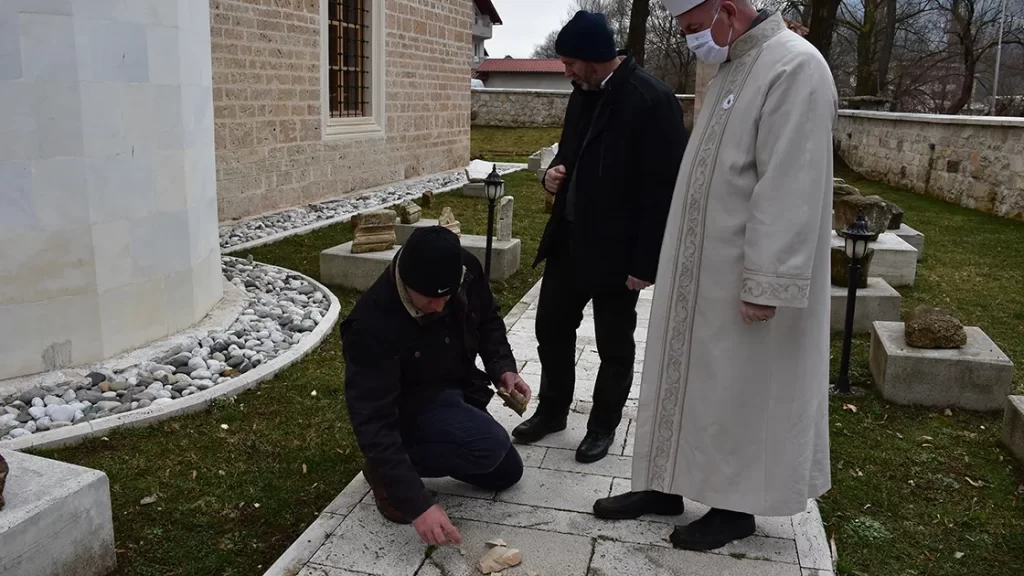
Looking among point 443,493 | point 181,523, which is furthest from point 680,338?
point 181,523

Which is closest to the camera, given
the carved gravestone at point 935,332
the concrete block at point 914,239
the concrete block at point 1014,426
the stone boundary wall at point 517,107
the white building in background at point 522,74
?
the concrete block at point 1014,426

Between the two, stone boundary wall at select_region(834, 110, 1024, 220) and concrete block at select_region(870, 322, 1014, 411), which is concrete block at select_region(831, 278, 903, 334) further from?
stone boundary wall at select_region(834, 110, 1024, 220)

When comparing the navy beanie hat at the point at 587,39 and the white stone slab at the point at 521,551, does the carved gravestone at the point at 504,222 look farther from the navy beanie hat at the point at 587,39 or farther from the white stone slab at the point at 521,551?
the white stone slab at the point at 521,551

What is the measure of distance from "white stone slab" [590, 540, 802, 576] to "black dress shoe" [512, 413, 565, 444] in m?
0.94

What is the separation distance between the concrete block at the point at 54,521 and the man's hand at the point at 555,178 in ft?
6.50

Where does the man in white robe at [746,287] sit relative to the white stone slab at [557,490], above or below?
above

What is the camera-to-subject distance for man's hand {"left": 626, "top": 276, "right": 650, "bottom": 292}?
3.32m

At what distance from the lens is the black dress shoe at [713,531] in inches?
118

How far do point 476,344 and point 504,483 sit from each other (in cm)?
57

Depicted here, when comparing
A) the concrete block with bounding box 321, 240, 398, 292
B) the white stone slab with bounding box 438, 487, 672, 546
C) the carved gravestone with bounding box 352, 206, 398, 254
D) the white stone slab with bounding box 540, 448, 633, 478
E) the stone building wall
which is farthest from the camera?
the stone building wall

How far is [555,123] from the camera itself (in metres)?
30.1

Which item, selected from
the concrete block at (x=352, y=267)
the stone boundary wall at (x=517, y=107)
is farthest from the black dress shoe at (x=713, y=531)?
the stone boundary wall at (x=517, y=107)

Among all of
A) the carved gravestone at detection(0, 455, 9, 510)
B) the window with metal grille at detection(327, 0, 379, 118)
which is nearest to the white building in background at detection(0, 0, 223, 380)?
the carved gravestone at detection(0, 455, 9, 510)

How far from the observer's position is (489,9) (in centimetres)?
2483
